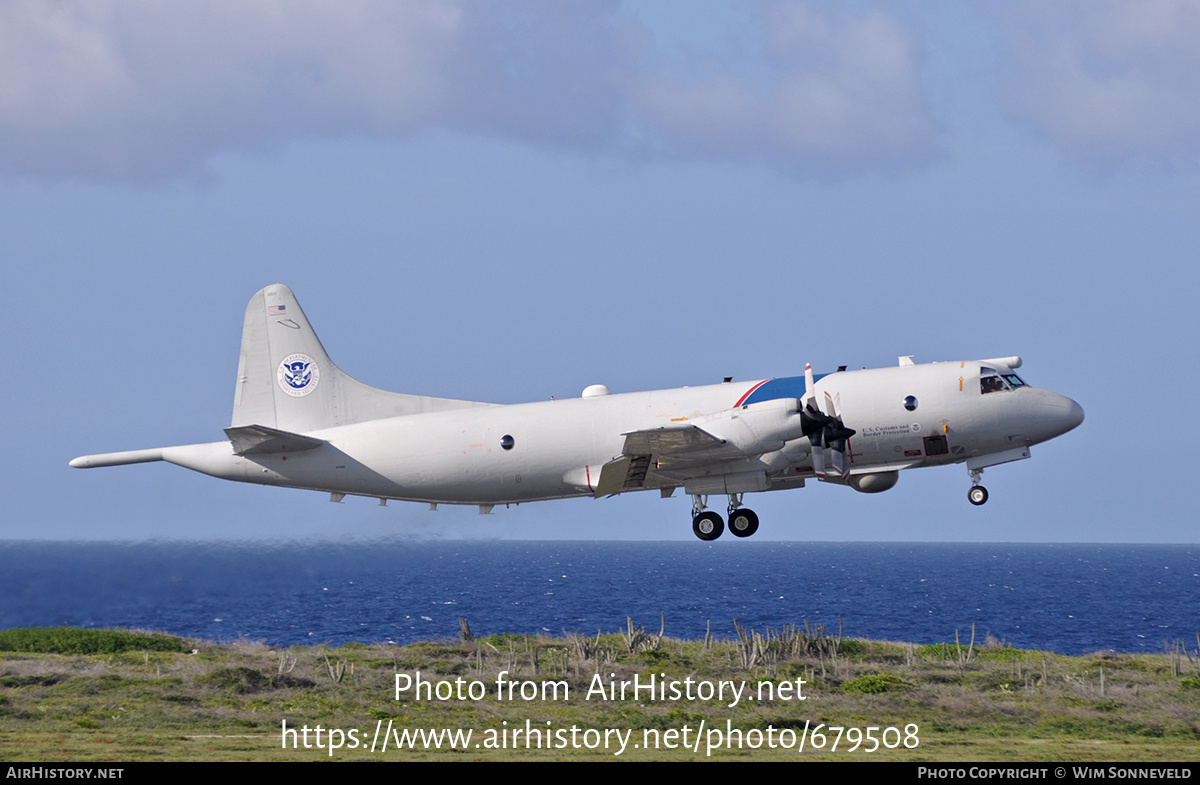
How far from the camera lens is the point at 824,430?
30312 millimetres

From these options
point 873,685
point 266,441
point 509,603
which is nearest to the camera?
point 266,441

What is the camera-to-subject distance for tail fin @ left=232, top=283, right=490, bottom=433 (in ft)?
115

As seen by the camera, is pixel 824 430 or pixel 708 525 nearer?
pixel 824 430

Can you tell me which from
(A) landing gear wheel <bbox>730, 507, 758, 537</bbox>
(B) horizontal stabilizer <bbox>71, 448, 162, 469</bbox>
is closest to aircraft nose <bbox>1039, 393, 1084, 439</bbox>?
(A) landing gear wheel <bbox>730, 507, 758, 537</bbox>

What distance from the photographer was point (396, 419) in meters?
33.8

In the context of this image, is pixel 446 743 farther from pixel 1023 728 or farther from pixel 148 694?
pixel 1023 728

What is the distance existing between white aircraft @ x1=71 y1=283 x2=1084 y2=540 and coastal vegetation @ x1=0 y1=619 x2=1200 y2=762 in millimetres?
8084

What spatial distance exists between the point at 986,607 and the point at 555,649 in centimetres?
9496

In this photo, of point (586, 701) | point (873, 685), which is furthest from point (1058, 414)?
point (586, 701)

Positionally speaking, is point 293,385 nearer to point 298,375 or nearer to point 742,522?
point 298,375

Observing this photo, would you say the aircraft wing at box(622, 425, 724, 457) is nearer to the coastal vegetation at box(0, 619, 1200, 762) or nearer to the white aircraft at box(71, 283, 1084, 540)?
the white aircraft at box(71, 283, 1084, 540)

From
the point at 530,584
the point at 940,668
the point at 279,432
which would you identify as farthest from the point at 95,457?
the point at 530,584

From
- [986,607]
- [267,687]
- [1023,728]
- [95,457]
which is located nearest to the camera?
[95,457]

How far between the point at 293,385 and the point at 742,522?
1574 centimetres
